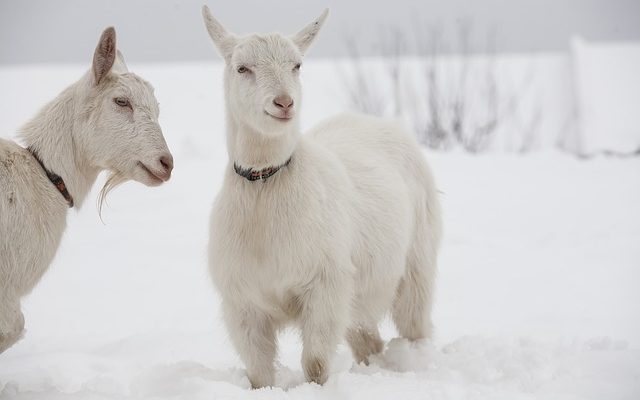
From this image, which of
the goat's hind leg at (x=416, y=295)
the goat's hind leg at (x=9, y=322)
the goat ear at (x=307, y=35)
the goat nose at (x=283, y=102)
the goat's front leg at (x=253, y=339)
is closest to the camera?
the goat's hind leg at (x=9, y=322)

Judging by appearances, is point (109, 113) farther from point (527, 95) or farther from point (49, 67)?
point (527, 95)

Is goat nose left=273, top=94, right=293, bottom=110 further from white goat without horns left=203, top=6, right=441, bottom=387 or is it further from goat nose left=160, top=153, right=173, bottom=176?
goat nose left=160, top=153, right=173, bottom=176

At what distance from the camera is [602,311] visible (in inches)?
204

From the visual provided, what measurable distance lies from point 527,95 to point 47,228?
15849mm

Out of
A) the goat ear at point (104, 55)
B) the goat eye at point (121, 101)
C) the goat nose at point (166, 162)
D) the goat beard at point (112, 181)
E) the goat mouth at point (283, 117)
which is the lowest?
the goat beard at point (112, 181)

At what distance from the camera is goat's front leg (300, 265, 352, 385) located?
363 cm

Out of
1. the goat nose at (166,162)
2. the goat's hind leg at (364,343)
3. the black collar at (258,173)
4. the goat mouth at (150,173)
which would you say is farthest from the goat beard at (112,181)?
the goat's hind leg at (364,343)

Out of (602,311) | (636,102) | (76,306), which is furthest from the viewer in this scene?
(636,102)

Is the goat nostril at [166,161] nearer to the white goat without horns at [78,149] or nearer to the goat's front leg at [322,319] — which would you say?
the white goat without horns at [78,149]

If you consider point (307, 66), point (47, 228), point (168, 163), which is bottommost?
point (307, 66)

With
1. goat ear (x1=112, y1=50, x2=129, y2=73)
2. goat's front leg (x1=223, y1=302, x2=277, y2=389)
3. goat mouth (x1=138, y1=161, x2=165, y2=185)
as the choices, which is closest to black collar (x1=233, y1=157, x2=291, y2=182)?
goat mouth (x1=138, y1=161, x2=165, y2=185)

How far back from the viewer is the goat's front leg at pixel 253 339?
3734 mm

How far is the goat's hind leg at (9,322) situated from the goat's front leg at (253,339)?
39.3 inches

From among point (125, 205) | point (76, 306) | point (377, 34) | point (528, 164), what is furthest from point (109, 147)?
point (377, 34)
